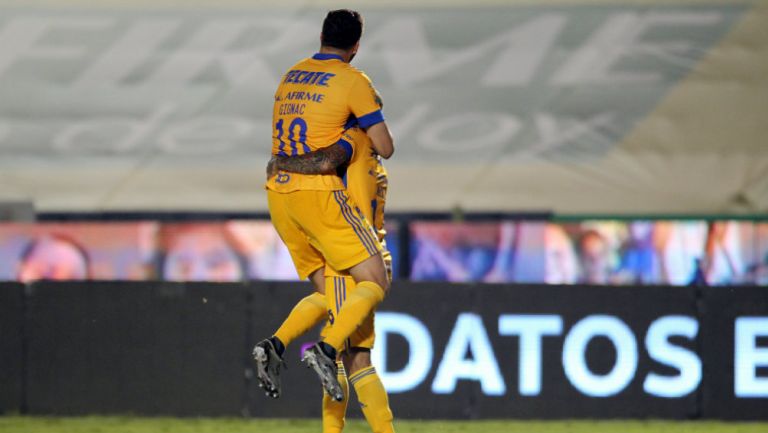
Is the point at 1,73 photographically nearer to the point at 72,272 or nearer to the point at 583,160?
the point at 72,272

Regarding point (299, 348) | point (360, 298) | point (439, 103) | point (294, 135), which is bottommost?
point (299, 348)

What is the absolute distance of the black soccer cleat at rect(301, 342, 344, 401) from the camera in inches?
188

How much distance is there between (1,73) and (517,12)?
4752 millimetres

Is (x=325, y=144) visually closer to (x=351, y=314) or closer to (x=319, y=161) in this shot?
(x=319, y=161)

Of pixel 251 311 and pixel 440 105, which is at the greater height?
pixel 440 105

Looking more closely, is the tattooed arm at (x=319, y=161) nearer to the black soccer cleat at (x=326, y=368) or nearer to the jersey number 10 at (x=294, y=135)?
the jersey number 10 at (x=294, y=135)

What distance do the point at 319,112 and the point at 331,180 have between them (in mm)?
252

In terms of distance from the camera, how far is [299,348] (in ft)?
23.6

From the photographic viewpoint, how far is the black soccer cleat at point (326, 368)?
188 inches

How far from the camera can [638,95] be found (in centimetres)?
1241

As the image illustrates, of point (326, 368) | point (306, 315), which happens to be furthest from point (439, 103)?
point (326, 368)

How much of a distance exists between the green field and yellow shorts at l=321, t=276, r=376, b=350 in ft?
5.05

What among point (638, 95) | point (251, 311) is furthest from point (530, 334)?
point (638, 95)

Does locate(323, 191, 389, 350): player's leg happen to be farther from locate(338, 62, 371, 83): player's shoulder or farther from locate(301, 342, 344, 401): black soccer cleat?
locate(338, 62, 371, 83): player's shoulder
